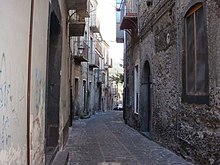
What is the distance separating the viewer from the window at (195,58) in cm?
625

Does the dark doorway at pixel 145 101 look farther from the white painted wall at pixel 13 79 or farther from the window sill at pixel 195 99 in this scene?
the white painted wall at pixel 13 79

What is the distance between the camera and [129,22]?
15.1 meters

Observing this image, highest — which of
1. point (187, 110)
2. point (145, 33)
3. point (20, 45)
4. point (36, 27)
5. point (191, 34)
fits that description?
point (145, 33)

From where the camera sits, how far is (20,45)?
2.67 meters

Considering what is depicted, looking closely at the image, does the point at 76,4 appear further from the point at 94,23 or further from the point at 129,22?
the point at 94,23

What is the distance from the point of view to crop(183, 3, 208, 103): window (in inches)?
246

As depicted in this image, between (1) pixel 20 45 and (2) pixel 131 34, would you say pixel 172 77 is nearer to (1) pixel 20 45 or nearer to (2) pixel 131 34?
(1) pixel 20 45

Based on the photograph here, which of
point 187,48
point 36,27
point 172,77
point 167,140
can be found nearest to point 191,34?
point 187,48

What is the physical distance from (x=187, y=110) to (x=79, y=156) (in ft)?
8.95

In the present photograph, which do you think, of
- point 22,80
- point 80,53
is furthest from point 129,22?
→ point 22,80

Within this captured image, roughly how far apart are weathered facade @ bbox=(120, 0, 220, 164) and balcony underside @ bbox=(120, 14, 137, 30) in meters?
2.41

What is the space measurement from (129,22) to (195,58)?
28.3 ft

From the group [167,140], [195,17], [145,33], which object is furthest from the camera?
[145,33]

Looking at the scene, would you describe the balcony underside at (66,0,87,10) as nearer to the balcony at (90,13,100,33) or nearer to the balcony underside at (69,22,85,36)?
the balcony underside at (69,22,85,36)
